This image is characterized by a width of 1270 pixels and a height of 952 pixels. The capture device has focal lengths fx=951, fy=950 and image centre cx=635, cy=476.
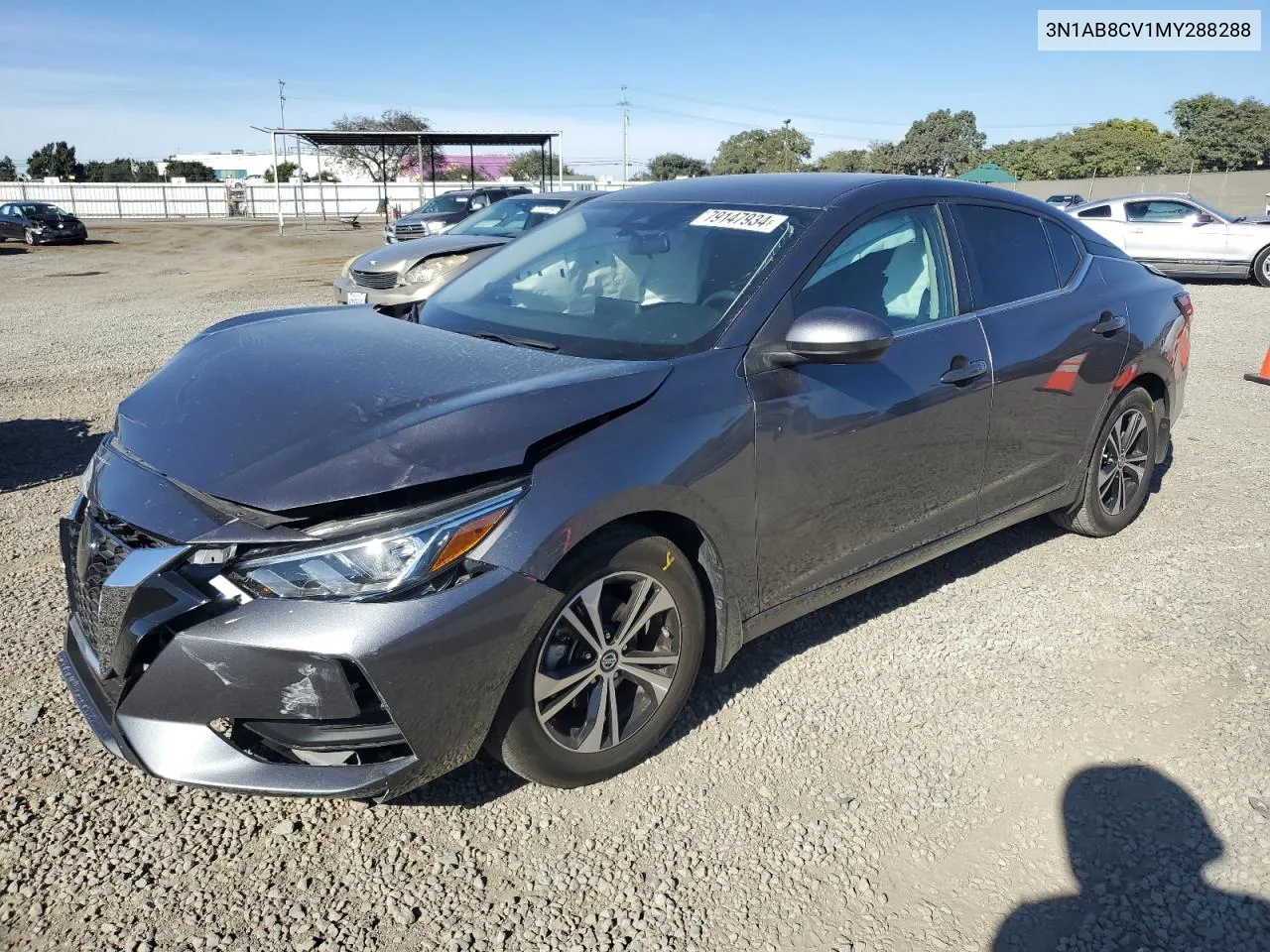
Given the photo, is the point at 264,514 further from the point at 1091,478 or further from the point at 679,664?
the point at 1091,478

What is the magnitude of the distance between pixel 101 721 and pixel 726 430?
1843mm

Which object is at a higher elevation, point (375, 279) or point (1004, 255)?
point (1004, 255)

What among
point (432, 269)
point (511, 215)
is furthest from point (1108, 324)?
point (511, 215)

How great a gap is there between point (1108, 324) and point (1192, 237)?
15.3m

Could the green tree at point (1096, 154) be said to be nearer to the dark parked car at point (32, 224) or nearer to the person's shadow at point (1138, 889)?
the dark parked car at point (32, 224)

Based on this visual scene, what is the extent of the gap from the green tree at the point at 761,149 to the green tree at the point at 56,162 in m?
59.1

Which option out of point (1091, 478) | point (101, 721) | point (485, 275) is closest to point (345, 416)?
point (101, 721)

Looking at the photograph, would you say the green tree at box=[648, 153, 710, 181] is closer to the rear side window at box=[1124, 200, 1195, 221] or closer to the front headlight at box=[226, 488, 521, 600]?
the rear side window at box=[1124, 200, 1195, 221]

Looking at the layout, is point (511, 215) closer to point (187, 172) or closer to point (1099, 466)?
point (1099, 466)

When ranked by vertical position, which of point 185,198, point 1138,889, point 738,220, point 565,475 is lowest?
point 1138,889

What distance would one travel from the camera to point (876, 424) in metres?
3.29

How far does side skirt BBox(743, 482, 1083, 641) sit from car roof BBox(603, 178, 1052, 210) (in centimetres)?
135

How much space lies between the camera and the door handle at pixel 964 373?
140 inches

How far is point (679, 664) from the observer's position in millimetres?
2898
